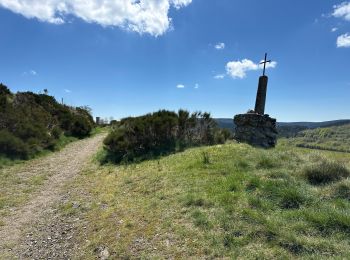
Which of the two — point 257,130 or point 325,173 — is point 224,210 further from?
point 257,130

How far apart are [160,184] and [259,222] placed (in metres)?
3.83

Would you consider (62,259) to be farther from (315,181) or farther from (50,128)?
(50,128)

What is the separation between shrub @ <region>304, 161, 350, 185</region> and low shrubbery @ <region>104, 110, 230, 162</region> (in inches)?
285

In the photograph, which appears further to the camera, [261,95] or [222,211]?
[261,95]

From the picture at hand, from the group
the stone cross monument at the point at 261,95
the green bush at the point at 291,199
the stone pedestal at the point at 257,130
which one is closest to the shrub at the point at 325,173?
the green bush at the point at 291,199

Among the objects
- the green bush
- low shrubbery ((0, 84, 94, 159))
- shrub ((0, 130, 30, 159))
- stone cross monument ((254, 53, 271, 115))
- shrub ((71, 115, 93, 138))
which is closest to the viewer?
the green bush

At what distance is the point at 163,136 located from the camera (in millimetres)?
15523

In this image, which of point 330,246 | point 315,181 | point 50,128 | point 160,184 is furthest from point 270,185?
point 50,128

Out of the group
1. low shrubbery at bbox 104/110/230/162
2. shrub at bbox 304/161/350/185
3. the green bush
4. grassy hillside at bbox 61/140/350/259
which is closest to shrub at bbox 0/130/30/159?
low shrubbery at bbox 104/110/230/162

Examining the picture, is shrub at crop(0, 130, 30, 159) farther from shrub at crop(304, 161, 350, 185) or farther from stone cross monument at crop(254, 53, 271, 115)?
shrub at crop(304, 161, 350, 185)

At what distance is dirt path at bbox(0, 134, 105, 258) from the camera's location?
6438mm

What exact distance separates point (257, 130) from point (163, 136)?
4.48 m

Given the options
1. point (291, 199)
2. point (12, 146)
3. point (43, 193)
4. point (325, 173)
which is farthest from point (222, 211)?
point (12, 146)

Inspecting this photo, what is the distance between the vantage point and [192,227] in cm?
585
